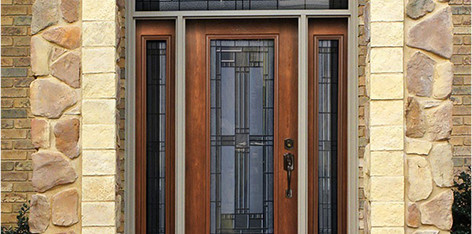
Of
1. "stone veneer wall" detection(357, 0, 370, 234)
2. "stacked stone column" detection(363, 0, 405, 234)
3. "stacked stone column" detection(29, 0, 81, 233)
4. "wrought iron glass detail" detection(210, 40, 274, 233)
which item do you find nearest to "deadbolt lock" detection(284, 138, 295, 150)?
"wrought iron glass detail" detection(210, 40, 274, 233)

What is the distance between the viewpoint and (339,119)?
410 centimetres

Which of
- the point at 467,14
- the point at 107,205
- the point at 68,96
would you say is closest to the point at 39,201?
the point at 107,205

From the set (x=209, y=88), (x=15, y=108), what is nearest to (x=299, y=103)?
(x=209, y=88)

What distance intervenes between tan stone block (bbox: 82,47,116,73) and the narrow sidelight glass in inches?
60.2

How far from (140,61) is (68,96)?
0.79m

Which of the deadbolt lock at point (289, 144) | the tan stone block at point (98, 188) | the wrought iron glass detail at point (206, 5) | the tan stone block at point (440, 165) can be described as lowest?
the tan stone block at point (98, 188)

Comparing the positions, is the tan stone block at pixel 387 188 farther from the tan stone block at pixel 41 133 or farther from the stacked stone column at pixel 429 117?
the tan stone block at pixel 41 133

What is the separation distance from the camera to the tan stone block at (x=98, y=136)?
3.42m

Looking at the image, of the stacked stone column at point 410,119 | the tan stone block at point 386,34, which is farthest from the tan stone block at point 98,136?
the tan stone block at point 386,34

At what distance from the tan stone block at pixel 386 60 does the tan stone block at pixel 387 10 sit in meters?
0.19

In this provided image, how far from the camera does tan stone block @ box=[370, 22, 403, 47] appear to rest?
3.41 metres

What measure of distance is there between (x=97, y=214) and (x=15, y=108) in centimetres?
146

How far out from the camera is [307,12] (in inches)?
160

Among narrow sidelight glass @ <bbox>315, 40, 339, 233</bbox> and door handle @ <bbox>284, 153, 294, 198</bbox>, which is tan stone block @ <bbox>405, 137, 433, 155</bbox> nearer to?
narrow sidelight glass @ <bbox>315, 40, 339, 233</bbox>
